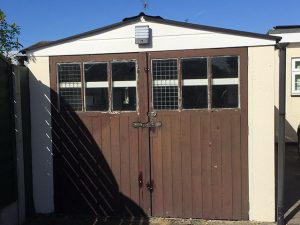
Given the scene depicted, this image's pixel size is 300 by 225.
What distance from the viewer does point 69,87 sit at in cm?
701

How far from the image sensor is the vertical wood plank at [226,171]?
21.6ft

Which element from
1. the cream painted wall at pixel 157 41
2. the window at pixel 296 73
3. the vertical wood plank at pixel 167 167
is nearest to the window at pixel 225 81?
the cream painted wall at pixel 157 41

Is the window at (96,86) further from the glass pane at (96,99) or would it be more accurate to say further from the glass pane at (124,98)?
the glass pane at (124,98)

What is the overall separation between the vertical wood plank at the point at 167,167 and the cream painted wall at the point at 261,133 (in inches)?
47.1

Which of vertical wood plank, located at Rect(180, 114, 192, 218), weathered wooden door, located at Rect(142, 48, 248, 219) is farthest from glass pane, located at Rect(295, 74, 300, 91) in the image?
vertical wood plank, located at Rect(180, 114, 192, 218)

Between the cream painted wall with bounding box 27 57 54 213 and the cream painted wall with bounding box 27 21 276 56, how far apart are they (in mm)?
431

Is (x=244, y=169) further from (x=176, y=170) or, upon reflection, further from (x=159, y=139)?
(x=159, y=139)

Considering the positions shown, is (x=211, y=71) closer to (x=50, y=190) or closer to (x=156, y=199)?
(x=156, y=199)

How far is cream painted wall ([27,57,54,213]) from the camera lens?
7.05 metres

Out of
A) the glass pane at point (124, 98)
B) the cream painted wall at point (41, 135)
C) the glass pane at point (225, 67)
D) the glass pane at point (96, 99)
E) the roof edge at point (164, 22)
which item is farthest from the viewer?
the cream painted wall at point (41, 135)

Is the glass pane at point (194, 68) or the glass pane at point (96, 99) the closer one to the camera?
the glass pane at point (194, 68)

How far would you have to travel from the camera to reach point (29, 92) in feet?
23.4

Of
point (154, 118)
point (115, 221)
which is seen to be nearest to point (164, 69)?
point (154, 118)

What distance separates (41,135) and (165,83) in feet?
7.17
